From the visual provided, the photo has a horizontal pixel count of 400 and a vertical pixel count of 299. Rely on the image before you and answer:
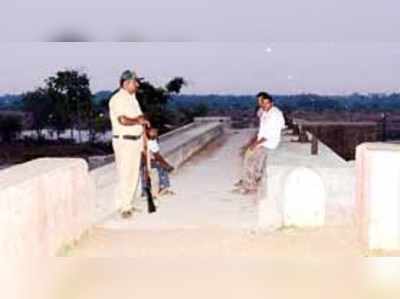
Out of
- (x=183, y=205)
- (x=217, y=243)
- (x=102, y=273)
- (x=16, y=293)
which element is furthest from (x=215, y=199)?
(x=16, y=293)

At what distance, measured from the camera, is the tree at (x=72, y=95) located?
41.0 metres

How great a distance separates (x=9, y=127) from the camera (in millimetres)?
49344

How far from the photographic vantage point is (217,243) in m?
6.79

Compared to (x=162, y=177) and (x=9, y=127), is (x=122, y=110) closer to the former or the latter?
(x=162, y=177)

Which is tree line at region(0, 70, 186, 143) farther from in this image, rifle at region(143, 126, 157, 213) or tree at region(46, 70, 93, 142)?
rifle at region(143, 126, 157, 213)

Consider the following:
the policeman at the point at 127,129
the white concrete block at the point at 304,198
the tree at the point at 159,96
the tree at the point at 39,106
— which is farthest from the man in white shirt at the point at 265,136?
the tree at the point at 39,106

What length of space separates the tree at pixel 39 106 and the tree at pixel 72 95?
1.14 meters

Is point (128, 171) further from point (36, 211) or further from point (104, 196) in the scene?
point (36, 211)

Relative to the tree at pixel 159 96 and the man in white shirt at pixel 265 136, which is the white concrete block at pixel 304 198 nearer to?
the man in white shirt at pixel 265 136

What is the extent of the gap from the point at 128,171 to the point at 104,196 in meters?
0.53

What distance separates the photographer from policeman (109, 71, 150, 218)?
7.68 metres

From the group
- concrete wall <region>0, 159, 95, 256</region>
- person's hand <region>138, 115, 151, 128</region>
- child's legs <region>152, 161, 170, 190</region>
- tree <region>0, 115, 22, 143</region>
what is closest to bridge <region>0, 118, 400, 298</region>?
concrete wall <region>0, 159, 95, 256</region>

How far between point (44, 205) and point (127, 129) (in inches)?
80.7

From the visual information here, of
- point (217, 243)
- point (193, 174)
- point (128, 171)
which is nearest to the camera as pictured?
point (217, 243)
